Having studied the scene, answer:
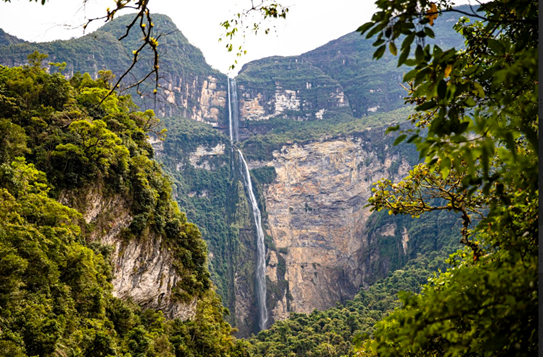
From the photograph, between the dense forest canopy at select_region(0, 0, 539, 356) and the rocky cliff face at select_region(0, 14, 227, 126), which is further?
the rocky cliff face at select_region(0, 14, 227, 126)

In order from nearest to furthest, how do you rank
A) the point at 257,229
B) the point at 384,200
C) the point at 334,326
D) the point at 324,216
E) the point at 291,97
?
the point at 384,200 < the point at 334,326 < the point at 257,229 < the point at 324,216 < the point at 291,97

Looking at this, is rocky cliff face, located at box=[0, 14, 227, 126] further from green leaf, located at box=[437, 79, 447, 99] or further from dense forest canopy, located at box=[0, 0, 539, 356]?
green leaf, located at box=[437, 79, 447, 99]

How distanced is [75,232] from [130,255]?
4.02 metres

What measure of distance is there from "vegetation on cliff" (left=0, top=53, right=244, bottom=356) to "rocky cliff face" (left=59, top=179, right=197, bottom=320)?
10.5 inches

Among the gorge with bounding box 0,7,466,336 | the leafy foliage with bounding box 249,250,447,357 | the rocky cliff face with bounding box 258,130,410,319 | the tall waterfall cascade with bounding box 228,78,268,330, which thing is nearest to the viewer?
the leafy foliage with bounding box 249,250,447,357

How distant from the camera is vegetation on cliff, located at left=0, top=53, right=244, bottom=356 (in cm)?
759

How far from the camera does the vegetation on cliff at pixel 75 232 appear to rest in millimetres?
7594

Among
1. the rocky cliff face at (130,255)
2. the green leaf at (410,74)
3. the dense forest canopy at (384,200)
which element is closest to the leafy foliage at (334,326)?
the rocky cliff face at (130,255)

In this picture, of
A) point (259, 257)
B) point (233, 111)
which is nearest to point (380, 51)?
point (259, 257)

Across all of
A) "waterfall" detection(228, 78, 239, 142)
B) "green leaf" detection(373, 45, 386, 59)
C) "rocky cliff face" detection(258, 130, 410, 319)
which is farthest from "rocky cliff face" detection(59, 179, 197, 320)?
"waterfall" detection(228, 78, 239, 142)

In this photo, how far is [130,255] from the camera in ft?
46.7

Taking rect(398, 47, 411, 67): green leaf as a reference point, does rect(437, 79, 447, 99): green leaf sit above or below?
below

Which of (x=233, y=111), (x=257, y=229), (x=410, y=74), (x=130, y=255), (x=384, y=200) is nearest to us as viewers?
(x=410, y=74)

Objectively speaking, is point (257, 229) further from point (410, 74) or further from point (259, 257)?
point (410, 74)
